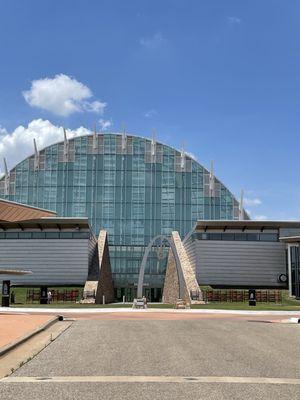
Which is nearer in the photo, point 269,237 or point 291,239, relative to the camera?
point 291,239

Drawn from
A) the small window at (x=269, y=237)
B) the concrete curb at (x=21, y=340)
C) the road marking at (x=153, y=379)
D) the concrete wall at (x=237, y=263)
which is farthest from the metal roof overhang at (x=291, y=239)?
the road marking at (x=153, y=379)

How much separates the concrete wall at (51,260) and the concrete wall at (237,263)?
13.3 meters

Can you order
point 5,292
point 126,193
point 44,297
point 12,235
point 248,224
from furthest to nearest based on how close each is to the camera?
1. point 126,193
2. point 248,224
3. point 12,235
4. point 44,297
5. point 5,292

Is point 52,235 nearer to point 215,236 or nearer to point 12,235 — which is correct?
point 12,235

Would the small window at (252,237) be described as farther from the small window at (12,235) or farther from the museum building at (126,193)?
the small window at (12,235)

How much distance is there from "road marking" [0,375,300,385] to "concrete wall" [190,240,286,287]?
180ft

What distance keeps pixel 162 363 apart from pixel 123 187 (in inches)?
3343

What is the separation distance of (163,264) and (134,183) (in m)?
15.1

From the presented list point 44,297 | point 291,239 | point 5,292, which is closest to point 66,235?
point 44,297

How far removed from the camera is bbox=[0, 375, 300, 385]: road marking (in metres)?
10.3

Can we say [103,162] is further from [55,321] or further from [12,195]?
[55,321]

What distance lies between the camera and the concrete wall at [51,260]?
6488 cm

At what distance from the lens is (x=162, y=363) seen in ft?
41.5

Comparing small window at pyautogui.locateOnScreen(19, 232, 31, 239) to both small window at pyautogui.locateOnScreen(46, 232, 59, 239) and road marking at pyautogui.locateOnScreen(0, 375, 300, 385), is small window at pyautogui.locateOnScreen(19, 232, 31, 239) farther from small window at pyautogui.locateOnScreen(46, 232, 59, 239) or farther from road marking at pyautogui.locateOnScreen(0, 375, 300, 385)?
road marking at pyautogui.locateOnScreen(0, 375, 300, 385)
